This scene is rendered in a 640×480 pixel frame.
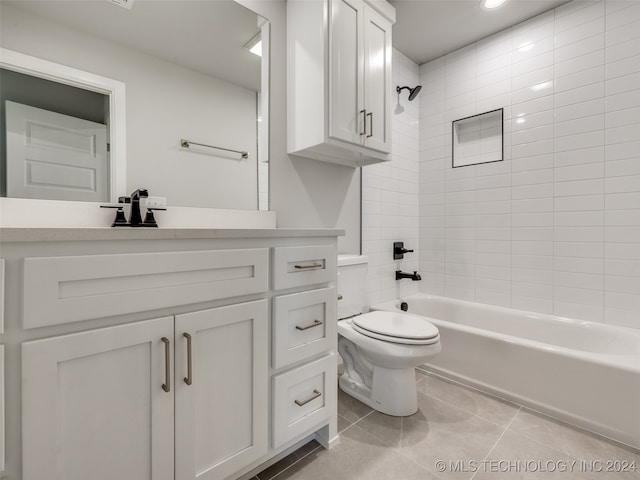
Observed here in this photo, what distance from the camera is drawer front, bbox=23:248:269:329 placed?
26.2 inches

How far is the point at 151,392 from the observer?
0.82 m

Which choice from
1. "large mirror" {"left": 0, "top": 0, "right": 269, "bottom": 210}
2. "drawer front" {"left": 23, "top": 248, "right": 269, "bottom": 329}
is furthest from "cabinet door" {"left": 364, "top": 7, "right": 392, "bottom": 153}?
"drawer front" {"left": 23, "top": 248, "right": 269, "bottom": 329}

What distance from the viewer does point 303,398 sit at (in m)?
1.18

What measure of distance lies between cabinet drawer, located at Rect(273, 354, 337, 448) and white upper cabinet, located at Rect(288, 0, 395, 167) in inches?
42.2

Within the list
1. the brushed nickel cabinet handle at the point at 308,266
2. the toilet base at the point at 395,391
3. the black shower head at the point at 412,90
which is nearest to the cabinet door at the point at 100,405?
the brushed nickel cabinet handle at the point at 308,266

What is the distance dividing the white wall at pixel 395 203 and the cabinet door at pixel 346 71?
666mm

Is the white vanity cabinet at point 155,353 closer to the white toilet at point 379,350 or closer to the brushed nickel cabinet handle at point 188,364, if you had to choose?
the brushed nickel cabinet handle at point 188,364

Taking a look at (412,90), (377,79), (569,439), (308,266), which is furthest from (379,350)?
(412,90)

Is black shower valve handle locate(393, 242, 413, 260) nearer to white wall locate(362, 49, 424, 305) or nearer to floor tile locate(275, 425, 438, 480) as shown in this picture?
white wall locate(362, 49, 424, 305)

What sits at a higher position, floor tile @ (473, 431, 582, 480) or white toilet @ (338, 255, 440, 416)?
white toilet @ (338, 255, 440, 416)

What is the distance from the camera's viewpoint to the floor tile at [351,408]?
1.57 meters

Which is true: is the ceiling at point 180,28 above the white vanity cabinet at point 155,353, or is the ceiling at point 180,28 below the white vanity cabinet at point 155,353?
above

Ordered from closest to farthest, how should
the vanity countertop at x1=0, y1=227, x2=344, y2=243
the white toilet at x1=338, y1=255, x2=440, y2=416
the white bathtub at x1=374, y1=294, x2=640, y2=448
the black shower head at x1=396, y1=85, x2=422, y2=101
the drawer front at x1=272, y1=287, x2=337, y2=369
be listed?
the vanity countertop at x1=0, y1=227, x2=344, y2=243
the drawer front at x1=272, y1=287, x2=337, y2=369
the white bathtub at x1=374, y1=294, x2=640, y2=448
the white toilet at x1=338, y1=255, x2=440, y2=416
the black shower head at x1=396, y1=85, x2=422, y2=101

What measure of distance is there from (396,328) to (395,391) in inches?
13.0
